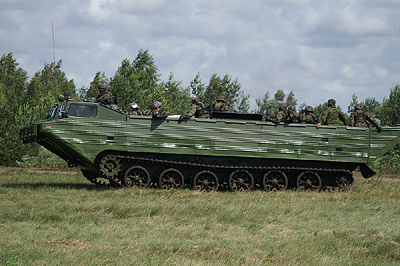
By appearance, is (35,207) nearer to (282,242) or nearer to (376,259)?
(282,242)

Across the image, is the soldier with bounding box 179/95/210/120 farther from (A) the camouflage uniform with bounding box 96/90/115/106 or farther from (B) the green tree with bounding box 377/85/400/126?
(B) the green tree with bounding box 377/85/400/126

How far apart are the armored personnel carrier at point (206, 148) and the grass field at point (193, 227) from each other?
1015mm

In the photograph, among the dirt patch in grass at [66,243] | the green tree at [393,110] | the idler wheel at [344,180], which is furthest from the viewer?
the green tree at [393,110]

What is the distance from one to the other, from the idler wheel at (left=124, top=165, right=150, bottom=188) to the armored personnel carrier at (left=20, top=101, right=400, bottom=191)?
34 mm

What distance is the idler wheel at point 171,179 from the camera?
51.3ft

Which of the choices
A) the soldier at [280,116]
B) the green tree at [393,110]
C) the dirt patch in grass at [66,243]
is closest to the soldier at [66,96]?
the soldier at [280,116]

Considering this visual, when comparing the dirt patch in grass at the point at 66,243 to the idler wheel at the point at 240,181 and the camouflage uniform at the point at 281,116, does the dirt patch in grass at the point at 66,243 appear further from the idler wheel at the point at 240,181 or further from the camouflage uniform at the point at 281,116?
the camouflage uniform at the point at 281,116

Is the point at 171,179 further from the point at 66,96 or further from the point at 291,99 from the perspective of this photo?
the point at 291,99

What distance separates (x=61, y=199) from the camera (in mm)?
13109

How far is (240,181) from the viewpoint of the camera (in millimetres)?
16203

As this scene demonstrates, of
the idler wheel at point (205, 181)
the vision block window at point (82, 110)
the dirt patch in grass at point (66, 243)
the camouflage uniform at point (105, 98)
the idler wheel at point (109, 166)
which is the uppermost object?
the camouflage uniform at point (105, 98)

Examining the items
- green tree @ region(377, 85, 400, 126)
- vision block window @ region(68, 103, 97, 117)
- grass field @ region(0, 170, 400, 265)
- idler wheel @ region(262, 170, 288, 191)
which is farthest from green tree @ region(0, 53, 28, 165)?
green tree @ region(377, 85, 400, 126)

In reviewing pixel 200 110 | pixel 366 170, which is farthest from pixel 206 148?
pixel 366 170

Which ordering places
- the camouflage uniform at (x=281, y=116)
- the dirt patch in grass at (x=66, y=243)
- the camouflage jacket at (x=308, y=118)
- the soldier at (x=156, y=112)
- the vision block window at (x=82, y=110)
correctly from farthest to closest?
the camouflage jacket at (x=308, y=118), the camouflage uniform at (x=281, y=116), the soldier at (x=156, y=112), the vision block window at (x=82, y=110), the dirt patch in grass at (x=66, y=243)
